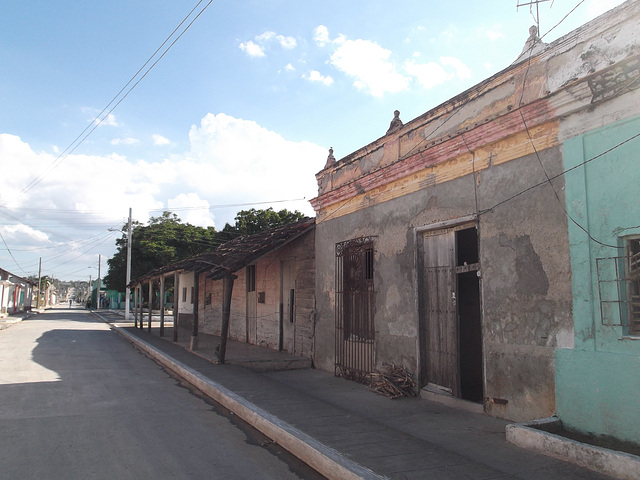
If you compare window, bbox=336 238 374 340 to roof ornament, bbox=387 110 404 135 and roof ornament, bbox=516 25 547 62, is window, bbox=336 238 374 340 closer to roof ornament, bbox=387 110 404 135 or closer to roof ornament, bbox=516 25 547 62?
roof ornament, bbox=387 110 404 135

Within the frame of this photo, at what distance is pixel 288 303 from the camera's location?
1273 centimetres

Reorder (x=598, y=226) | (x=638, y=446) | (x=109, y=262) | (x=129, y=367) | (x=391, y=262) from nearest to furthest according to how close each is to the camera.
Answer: (x=638, y=446) → (x=598, y=226) → (x=391, y=262) → (x=129, y=367) → (x=109, y=262)

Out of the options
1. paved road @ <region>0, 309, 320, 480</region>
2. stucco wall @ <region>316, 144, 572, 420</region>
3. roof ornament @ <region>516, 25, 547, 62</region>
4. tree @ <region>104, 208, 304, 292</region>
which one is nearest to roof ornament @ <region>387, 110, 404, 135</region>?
stucco wall @ <region>316, 144, 572, 420</region>

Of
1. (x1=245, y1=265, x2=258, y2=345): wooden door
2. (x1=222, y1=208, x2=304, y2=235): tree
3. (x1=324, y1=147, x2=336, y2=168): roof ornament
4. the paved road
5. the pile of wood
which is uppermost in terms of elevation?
(x1=222, y1=208, x2=304, y2=235): tree

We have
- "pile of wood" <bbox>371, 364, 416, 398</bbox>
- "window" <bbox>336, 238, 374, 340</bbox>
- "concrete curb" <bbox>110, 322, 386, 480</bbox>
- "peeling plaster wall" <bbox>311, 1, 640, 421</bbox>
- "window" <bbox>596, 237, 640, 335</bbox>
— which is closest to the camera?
"concrete curb" <bbox>110, 322, 386, 480</bbox>

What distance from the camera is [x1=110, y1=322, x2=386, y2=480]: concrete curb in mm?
4227

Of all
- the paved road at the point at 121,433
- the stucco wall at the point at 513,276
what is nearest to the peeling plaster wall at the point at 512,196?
the stucco wall at the point at 513,276

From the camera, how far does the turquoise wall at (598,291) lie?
4484 millimetres

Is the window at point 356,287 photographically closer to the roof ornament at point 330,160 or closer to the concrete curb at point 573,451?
the roof ornament at point 330,160

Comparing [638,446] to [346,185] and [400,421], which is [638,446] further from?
[346,185]

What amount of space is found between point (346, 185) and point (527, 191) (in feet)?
14.4

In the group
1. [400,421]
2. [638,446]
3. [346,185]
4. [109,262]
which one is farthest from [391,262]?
[109,262]

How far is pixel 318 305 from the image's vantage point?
10617 mm

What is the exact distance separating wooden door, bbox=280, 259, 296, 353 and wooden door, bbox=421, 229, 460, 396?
5.37 metres
